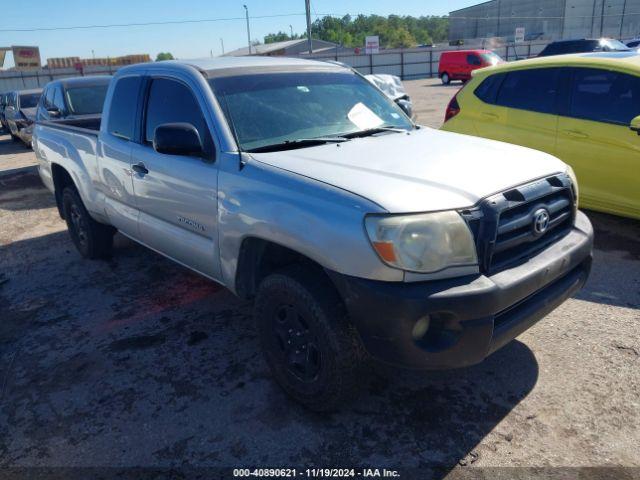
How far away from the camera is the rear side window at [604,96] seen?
195 inches

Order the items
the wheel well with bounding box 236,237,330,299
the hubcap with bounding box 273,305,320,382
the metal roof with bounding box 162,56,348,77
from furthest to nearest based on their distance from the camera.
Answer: the metal roof with bounding box 162,56,348,77 → the wheel well with bounding box 236,237,330,299 → the hubcap with bounding box 273,305,320,382

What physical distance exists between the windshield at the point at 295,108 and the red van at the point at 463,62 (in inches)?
1012

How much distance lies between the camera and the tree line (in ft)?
346

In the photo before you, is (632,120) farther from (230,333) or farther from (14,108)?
(14,108)

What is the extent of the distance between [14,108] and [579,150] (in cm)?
1545

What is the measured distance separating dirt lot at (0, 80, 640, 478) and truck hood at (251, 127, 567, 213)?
46.5 inches

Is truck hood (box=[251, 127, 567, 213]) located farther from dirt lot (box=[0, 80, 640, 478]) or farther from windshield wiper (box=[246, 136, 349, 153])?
dirt lot (box=[0, 80, 640, 478])

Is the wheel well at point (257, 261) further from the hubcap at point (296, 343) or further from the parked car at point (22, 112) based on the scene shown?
the parked car at point (22, 112)

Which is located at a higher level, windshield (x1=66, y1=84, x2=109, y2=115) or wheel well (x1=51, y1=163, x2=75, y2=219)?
windshield (x1=66, y1=84, x2=109, y2=115)

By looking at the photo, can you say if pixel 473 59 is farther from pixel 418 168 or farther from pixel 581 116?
pixel 418 168

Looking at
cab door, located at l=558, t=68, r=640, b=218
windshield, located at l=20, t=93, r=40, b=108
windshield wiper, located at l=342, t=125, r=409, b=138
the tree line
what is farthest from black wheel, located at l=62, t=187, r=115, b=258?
the tree line

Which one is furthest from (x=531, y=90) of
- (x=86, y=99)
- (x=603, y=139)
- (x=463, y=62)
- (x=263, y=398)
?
(x=463, y=62)

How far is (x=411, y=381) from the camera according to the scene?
319 cm

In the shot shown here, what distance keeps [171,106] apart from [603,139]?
12.9ft
